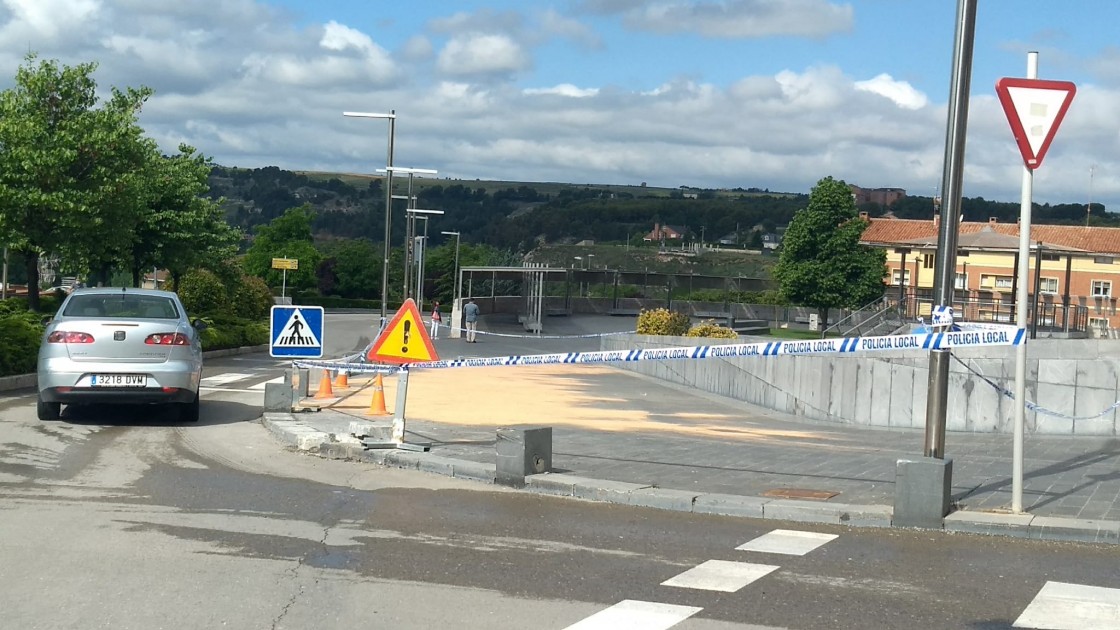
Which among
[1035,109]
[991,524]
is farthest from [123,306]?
[1035,109]

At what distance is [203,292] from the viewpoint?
133 feet

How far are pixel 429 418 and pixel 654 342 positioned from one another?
13.5 m

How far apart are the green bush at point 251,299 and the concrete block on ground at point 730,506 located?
3597 cm

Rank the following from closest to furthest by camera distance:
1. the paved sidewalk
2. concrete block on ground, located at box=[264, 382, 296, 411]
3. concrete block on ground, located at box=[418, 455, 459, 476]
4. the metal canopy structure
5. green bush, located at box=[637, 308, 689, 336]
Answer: the paved sidewalk, concrete block on ground, located at box=[418, 455, 459, 476], concrete block on ground, located at box=[264, 382, 296, 411], green bush, located at box=[637, 308, 689, 336], the metal canopy structure

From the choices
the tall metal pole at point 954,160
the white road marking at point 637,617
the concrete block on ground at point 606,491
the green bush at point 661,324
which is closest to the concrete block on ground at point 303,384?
the concrete block on ground at point 606,491

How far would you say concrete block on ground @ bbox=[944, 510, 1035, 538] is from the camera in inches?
327

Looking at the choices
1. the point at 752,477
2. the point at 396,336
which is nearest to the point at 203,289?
the point at 396,336

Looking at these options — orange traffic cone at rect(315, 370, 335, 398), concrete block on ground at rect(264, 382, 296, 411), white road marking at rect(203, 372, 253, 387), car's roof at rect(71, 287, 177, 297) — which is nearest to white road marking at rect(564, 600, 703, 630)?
concrete block on ground at rect(264, 382, 296, 411)

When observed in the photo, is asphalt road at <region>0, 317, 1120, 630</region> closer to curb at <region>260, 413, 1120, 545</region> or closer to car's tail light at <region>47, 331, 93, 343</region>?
curb at <region>260, 413, 1120, 545</region>

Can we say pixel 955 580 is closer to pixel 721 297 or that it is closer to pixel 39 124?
pixel 39 124

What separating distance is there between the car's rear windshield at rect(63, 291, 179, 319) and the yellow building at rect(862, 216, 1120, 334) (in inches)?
492

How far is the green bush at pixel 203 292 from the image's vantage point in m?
40.0

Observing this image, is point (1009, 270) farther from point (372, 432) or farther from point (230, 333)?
point (372, 432)

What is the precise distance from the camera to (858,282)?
192 feet
